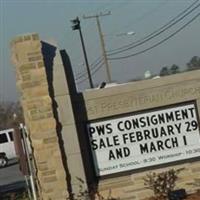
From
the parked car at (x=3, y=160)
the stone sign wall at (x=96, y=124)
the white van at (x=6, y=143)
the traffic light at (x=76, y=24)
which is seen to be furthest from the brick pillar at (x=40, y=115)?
the traffic light at (x=76, y=24)

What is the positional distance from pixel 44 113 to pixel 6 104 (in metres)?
73.9

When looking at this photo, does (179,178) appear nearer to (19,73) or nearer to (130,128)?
(130,128)

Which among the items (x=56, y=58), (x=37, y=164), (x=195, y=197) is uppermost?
(x=56, y=58)

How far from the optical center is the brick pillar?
11500 mm

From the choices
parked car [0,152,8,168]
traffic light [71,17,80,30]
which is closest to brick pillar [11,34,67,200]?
parked car [0,152,8,168]

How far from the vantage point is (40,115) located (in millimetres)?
11500

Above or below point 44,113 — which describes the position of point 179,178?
below

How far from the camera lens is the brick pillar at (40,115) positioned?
37.7 feet

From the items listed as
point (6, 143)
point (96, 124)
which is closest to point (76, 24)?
point (6, 143)

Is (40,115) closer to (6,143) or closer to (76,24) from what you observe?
(6,143)

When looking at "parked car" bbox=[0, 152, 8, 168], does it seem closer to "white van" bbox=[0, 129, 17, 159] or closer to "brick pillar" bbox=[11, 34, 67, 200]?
"white van" bbox=[0, 129, 17, 159]

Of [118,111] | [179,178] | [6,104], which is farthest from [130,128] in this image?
[6,104]

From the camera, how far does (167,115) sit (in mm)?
12258

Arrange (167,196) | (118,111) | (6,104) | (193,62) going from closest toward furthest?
(167,196) → (118,111) → (6,104) → (193,62)
